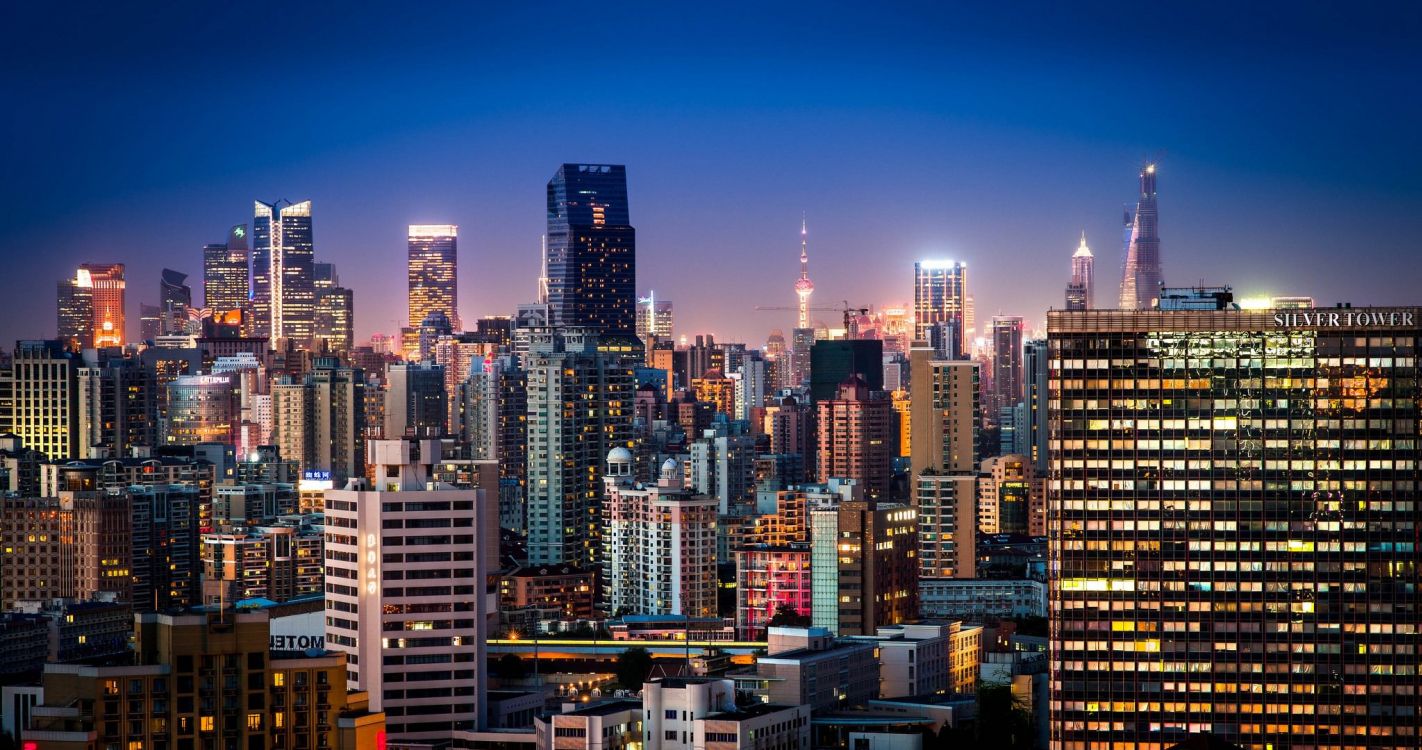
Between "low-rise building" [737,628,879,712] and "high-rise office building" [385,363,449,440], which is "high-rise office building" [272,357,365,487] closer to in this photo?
"high-rise office building" [385,363,449,440]

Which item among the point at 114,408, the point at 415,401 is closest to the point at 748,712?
the point at 114,408

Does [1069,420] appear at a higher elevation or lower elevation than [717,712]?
higher

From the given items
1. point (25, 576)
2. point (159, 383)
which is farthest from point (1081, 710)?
point (159, 383)

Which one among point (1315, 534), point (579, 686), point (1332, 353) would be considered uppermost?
point (1332, 353)

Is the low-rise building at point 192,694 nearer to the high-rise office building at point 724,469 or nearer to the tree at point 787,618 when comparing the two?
the tree at point 787,618

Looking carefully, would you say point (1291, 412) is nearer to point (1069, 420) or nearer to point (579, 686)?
point (1069, 420)

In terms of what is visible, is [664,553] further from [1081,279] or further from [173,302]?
[173,302]

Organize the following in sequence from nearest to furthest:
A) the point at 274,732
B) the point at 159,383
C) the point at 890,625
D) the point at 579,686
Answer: the point at 274,732
the point at 579,686
the point at 890,625
the point at 159,383

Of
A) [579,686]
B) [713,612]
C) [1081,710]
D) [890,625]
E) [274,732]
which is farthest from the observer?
[713,612]
